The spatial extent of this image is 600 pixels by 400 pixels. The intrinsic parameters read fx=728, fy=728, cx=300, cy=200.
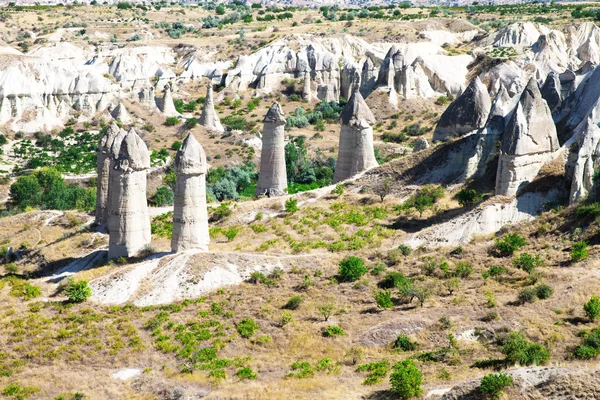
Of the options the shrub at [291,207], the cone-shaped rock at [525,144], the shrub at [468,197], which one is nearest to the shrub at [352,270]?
the shrub at [468,197]

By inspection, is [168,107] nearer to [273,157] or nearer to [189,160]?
[273,157]

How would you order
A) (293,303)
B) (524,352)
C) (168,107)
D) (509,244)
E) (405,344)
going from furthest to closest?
(168,107) → (509,244) → (293,303) → (405,344) → (524,352)

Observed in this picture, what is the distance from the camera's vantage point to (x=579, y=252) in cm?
2603

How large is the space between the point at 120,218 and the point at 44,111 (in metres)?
45.4

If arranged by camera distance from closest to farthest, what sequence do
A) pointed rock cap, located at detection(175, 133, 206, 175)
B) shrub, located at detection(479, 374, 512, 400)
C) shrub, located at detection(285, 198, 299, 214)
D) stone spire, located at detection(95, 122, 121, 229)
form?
1. shrub, located at detection(479, 374, 512, 400)
2. pointed rock cap, located at detection(175, 133, 206, 175)
3. shrub, located at detection(285, 198, 299, 214)
4. stone spire, located at detection(95, 122, 121, 229)

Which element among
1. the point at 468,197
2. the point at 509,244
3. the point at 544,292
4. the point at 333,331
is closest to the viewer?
the point at 544,292

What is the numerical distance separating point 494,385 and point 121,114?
61355 millimetres

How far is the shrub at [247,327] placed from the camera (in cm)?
2444

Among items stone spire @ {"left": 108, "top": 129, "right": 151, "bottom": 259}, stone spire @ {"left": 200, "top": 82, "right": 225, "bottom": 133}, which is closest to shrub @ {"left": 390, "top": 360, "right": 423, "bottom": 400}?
stone spire @ {"left": 108, "top": 129, "right": 151, "bottom": 259}

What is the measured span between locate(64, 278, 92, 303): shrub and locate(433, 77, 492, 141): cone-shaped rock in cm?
2223

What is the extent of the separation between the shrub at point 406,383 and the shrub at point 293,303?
7.69 metres

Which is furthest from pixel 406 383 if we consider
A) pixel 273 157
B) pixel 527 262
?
pixel 273 157

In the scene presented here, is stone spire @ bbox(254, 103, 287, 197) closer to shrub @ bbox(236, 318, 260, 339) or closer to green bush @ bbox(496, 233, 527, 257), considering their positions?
green bush @ bbox(496, 233, 527, 257)

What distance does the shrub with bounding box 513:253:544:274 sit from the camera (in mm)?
26156
